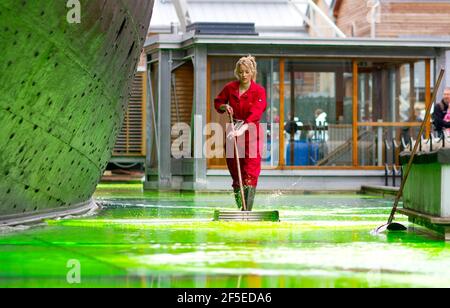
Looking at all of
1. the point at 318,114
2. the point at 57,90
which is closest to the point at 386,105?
the point at 318,114

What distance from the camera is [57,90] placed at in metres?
10.1

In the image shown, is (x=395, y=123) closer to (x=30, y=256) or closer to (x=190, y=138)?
(x=190, y=138)

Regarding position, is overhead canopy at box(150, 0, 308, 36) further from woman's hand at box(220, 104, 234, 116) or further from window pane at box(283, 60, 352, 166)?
woman's hand at box(220, 104, 234, 116)

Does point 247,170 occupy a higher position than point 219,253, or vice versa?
point 247,170

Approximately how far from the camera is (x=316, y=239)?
29.9 feet

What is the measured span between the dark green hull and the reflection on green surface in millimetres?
468

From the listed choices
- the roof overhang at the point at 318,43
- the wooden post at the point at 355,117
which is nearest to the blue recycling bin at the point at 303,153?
the wooden post at the point at 355,117

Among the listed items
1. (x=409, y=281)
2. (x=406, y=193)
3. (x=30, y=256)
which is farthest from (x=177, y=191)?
(x=409, y=281)

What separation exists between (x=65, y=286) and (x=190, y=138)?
17.3 m

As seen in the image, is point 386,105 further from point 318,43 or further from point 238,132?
point 238,132

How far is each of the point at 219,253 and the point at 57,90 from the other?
3.08 metres

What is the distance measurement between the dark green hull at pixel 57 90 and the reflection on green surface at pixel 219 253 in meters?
0.47

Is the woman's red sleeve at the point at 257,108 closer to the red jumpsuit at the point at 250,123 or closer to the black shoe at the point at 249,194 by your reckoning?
the red jumpsuit at the point at 250,123

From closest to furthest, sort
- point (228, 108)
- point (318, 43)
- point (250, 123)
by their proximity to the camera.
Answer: point (228, 108)
point (250, 123)
point (318, 43)
